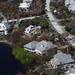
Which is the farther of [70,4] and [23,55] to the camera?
[70,4]

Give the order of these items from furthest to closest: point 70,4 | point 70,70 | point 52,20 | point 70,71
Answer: point 70,4 < point 52,20 < point 70,70 < point 70,71

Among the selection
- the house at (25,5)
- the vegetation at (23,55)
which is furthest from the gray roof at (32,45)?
the house at (25,5)

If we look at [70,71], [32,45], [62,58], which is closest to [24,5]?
[32,45]

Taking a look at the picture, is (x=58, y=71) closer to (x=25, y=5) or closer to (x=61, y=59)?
(x=61, y=59)

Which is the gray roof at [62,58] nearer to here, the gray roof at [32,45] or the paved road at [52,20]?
the gray roof at [32,45]

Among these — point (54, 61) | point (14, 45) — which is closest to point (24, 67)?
point (54, 61)

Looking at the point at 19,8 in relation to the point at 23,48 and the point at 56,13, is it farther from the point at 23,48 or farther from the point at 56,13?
the point at 23,48
